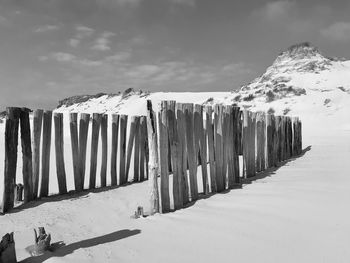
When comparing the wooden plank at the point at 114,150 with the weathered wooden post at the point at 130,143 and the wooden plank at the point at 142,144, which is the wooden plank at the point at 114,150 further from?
the wooden plank at the point at 142,144

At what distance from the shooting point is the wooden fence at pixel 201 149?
14.4 ft

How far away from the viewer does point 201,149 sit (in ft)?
16.8

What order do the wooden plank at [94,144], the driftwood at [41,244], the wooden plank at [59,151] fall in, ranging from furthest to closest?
1. the wooden plank at [94,144]
2. the wooden plank at [59,151]
3. the driftwood at [41,244]

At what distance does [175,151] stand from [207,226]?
43.4 inches

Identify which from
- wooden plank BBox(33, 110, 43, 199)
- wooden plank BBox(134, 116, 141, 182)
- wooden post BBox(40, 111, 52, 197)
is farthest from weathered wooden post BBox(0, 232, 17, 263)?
wooden plank BBox(134, 116, 141, 182)

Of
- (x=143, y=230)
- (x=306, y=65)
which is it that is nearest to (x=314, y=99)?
(x=306, y=65)

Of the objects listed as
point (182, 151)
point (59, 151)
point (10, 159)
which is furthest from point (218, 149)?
point (10, 159)

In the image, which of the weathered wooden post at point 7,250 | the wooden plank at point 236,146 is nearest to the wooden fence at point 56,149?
the wooden plank at point 236,146

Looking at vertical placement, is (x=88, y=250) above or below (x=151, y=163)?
below

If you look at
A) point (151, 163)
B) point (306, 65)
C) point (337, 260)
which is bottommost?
point (337, 260)

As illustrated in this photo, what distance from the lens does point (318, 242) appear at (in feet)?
10.8

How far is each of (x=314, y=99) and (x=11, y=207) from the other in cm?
2456

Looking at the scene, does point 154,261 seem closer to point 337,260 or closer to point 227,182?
point 337,260

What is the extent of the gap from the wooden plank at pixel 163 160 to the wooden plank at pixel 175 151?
71mm
